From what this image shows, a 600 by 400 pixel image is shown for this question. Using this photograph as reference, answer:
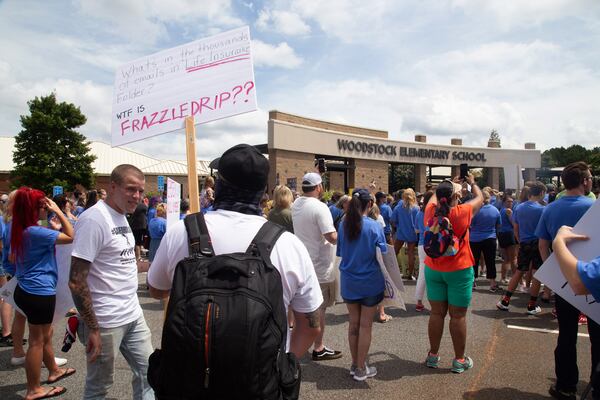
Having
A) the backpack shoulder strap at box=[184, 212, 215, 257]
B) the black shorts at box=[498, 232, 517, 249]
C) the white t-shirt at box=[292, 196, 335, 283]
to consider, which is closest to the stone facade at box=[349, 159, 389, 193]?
the black shorts at box=[498, 232, 517, 249]

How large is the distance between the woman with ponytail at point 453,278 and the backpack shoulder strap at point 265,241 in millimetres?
2903

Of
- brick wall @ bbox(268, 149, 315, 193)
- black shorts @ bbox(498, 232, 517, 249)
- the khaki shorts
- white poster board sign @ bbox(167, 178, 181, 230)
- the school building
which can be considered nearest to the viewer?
white poster board sign @ bbox(167, 178, 181, 230)

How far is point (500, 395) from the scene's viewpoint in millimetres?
3768

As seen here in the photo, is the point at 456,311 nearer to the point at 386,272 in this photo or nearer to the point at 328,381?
the point at 386,272

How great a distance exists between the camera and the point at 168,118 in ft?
9.26

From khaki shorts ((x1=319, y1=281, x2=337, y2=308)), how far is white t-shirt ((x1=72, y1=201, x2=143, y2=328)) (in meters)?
2.30

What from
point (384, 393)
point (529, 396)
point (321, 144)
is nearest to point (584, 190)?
point (529, 396)

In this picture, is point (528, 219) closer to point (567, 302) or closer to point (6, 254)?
point (567, 302)

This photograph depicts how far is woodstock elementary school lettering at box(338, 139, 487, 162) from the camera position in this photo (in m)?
29.8

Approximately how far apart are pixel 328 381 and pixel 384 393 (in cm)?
57

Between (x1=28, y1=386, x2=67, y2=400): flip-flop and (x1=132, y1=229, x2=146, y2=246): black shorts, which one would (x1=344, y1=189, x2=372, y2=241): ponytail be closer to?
(x1=28, y1=386, x2=67, y2=400): flip-flop

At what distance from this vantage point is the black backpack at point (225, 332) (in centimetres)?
141

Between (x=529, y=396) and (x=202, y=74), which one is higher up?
(x=202, y=74)

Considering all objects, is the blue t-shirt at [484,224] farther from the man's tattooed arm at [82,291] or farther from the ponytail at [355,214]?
the man's tattooed arm at [82,291]
